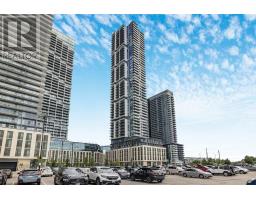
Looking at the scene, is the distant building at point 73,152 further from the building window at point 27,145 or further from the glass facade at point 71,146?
the building window at point 27,145

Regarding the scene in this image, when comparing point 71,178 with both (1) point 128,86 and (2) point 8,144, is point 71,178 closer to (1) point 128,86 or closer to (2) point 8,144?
(2) point 8,144

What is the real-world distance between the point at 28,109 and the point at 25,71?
17547 mm

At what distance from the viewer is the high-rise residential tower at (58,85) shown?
167500 millimetres

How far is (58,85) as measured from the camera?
172125mm

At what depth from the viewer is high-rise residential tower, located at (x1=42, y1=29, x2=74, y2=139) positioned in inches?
6594

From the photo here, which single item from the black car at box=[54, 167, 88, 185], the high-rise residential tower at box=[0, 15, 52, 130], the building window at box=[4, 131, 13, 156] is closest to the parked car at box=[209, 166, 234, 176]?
the black car at box=[54, 167, 88, 185]

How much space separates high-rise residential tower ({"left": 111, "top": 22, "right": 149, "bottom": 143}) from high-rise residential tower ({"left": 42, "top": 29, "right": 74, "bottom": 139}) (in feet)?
119

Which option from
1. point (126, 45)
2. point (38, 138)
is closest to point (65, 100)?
point (126, 45)

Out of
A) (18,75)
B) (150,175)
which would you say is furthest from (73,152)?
(150,175)

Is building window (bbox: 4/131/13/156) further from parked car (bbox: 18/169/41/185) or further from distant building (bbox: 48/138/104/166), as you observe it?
parked car (bbox: 18/169/41/185)

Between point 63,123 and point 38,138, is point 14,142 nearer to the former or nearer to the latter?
point 38,138

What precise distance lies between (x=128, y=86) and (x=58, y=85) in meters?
52.0

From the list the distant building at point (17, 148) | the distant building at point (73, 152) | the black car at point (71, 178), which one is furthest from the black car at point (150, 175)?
the distant building at point (73, 152)

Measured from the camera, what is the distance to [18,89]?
103312 millimetres
